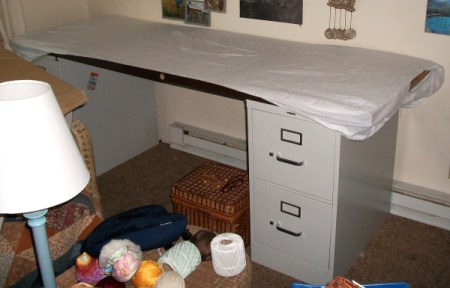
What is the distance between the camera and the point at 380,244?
2291 mm

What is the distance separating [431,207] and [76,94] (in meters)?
1.57

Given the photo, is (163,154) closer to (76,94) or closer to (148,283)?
(76,94)

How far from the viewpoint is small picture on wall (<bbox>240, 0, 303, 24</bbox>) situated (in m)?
2.40

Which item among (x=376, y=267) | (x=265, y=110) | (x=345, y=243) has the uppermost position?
(x=265, y=110)

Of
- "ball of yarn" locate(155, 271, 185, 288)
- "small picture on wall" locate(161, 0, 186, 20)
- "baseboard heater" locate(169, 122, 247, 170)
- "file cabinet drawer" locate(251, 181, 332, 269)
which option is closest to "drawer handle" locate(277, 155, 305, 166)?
"file cabinet drawer" locate(251, 181, 332, 269)

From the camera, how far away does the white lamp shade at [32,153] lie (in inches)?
43.2

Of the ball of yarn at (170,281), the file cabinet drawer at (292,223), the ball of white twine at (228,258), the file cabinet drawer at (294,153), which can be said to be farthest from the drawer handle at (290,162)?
the ball of yarn at (170,281)

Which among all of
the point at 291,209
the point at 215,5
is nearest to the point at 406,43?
the point at 291,209

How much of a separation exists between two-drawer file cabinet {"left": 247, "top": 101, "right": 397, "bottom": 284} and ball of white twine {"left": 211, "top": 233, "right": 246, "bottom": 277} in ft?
1.50

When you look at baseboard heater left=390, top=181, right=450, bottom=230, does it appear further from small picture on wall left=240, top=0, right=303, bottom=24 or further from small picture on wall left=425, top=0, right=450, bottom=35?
small picture on wall left=240, top=0, right=303, bottom=24

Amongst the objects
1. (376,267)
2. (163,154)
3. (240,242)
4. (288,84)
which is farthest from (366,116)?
(163,154)

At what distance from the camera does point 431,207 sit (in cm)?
234

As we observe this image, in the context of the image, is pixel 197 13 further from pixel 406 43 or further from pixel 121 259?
pixel 121 259

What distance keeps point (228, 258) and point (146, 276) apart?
0.24 metres
